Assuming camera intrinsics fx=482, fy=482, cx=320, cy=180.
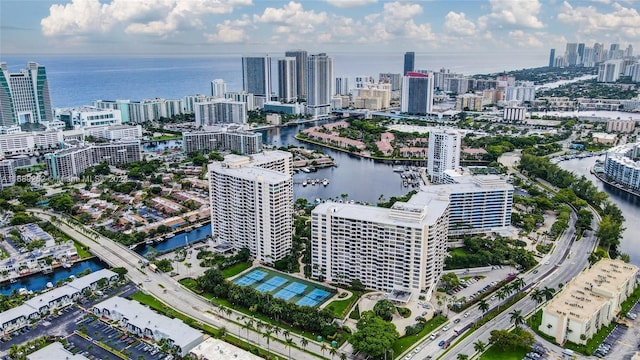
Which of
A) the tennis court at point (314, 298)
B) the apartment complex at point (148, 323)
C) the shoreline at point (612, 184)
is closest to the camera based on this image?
the apartment complex at point (148, 323)

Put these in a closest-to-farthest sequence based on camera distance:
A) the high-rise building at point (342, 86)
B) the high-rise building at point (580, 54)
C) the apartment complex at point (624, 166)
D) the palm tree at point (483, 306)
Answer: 1. the palm tree at point (483, 306)
2. the apartment complex at point (624, 166)
3. the high-rise building at point (342, 86)
4. the high-rise building at point (580, 54)

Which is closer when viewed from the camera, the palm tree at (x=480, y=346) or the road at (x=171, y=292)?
the palm tree at (x=480, y=346)

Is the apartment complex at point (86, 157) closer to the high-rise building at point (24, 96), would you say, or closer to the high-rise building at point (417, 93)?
the high-rise building at point (24, 96)

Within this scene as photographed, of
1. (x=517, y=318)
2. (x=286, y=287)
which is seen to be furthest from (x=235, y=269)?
(x=517, y=318)

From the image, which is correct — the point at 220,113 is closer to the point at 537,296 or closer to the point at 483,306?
the point at 483,306

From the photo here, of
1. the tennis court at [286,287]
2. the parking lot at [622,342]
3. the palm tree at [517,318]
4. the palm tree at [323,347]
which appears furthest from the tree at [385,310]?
the parking lot at [622,342]

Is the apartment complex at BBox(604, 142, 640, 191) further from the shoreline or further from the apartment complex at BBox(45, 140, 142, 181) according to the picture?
the apartment complex at BBox(45, 140, 142, 181)
